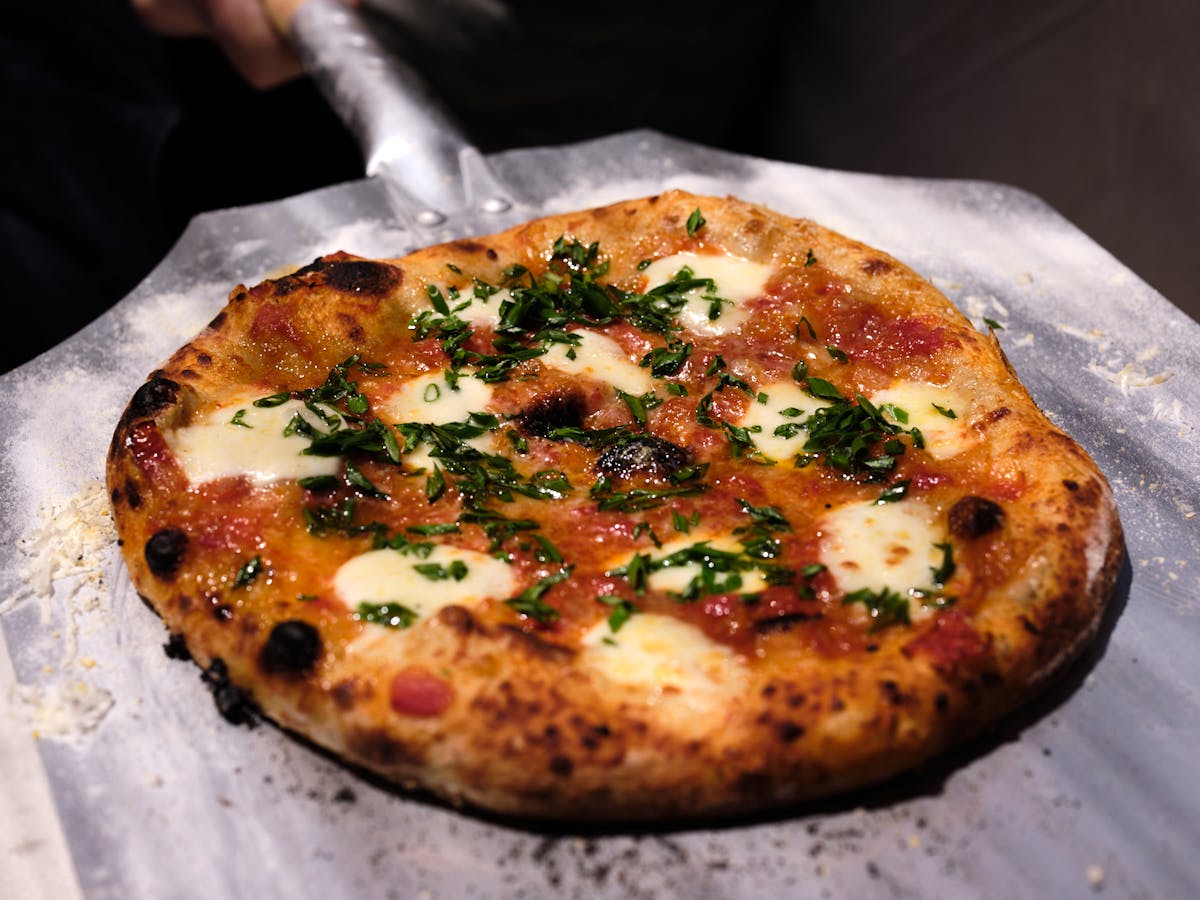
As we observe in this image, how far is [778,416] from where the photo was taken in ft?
10.9

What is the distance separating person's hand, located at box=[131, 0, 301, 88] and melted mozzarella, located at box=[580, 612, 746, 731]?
12.9 ft

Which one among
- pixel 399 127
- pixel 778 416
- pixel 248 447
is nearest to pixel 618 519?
pixel 778 416

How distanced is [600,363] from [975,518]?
1.27 metres

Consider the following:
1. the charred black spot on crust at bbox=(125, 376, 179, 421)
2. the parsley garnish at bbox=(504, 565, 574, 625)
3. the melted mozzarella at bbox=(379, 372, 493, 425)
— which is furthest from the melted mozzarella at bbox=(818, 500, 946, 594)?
the charred black spot on crust at bbox=(125, 376, 179, 421)

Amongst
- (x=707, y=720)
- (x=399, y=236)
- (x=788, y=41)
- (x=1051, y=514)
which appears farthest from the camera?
(x=788, y=41)

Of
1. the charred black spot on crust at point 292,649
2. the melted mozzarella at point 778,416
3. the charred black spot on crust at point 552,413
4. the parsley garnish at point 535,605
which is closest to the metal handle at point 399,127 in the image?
the charred black spot on crust at point 552,413

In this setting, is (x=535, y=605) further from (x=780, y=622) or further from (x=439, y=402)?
(x=439, y=402)

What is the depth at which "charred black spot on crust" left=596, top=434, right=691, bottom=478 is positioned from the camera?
10.3 feet

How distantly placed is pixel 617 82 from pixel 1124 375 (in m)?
3.37

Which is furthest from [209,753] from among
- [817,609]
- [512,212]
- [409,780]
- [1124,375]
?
[1124,375]

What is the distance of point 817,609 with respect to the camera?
2697 mm

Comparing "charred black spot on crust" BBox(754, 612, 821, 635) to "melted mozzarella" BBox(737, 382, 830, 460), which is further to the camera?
"melted mozzarella" BBox(737, 382, 830, 460)

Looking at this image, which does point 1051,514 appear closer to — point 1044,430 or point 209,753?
point 1044,430

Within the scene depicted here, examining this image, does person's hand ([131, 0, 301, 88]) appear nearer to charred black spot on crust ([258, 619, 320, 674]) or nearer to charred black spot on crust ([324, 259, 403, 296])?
charred black spot on crust ([324, 259, 403, 296])
